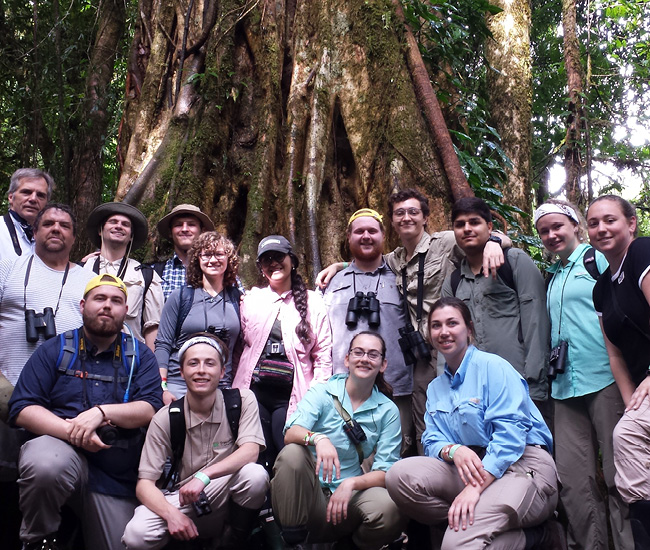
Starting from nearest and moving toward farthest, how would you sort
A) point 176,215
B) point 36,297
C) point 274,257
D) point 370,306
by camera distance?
point 36,297
point 370,306
point 274,257
point 176,215

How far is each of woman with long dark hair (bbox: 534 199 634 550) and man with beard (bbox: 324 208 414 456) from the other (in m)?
1.07

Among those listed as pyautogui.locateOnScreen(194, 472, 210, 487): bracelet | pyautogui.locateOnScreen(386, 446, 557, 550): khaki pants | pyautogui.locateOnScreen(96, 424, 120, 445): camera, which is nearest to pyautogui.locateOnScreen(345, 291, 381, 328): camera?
pyautogui.locateOnScreen(386, 446, 557, 550): khaki pants

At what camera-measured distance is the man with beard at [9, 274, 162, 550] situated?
3.88 m

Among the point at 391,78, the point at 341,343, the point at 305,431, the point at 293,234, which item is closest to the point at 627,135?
the point at 391,78

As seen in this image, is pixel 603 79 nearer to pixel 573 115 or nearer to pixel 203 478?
pixel 573 115

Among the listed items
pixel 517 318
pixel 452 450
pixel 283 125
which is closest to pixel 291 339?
pixel 452 450

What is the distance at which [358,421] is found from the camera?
4.34m

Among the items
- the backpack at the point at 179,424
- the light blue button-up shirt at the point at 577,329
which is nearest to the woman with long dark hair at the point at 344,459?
the backpack at the point at 179,424

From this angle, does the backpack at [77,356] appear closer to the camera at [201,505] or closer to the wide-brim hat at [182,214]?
the camera at [201,505]

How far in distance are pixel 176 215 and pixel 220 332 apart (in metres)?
1.49

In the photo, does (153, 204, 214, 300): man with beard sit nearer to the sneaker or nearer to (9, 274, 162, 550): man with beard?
(9, 274, 162, 550): man with beard

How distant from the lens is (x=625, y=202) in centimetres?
395

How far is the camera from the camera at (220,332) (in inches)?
183

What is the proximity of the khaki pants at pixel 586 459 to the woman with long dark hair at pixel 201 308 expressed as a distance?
2303 mm
